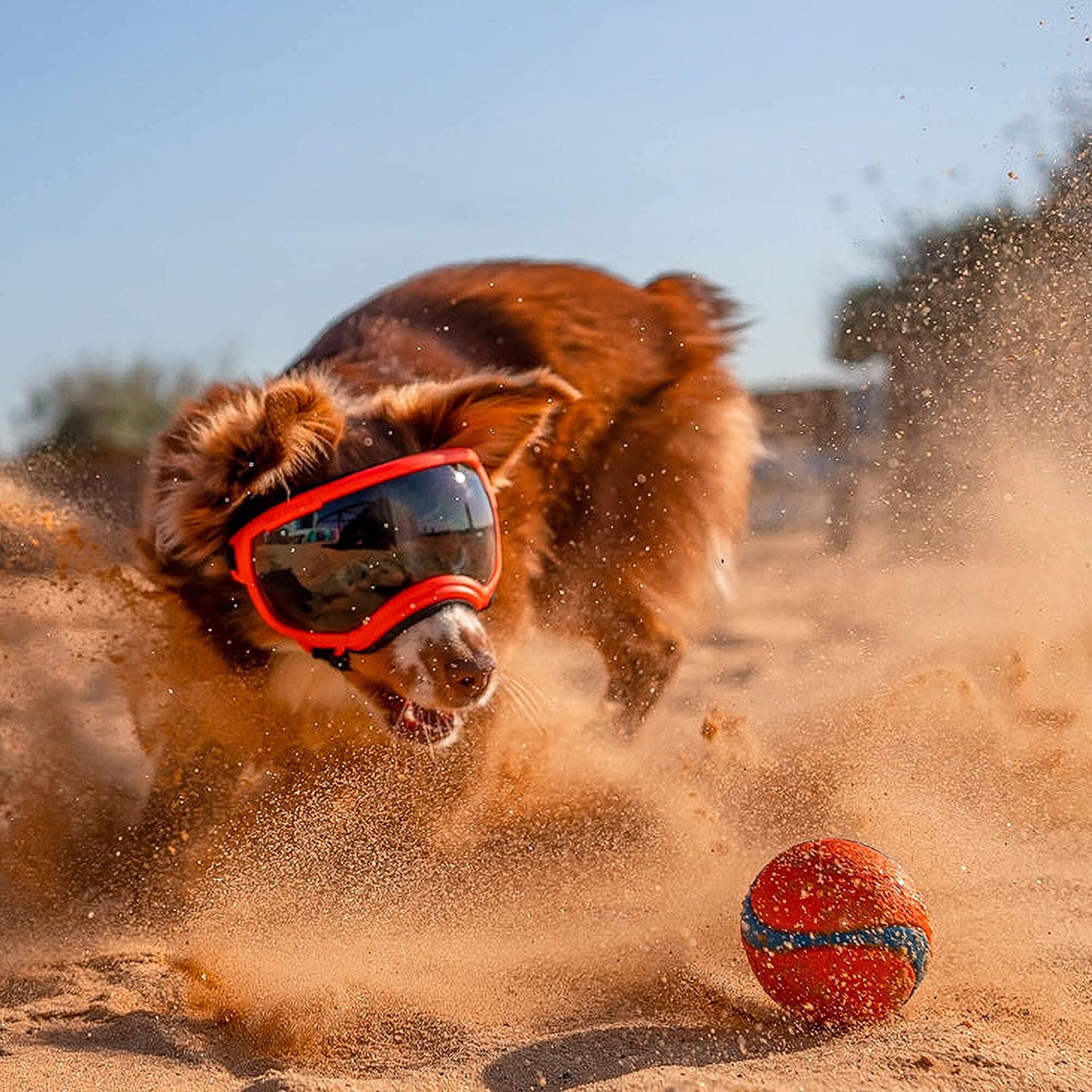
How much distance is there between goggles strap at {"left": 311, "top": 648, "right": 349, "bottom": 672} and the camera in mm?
4383

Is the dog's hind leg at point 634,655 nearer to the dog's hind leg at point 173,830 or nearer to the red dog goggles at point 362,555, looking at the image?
the red dog goggles at point 362,555

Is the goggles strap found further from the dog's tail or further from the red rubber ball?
the dog's tail

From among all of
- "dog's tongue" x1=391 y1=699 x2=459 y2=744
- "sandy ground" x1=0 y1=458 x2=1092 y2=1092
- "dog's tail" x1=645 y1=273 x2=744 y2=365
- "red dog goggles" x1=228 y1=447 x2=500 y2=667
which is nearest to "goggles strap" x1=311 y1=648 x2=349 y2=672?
"red dog goggles" x1=228 y1=447 x2=500 y2=667

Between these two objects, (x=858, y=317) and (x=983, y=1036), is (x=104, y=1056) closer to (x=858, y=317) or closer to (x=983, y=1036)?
(x=983, y=1036)

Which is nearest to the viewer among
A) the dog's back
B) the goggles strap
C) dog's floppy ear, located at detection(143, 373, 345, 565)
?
dog's floppy ear, located at detection(143, 373, 345, 565)

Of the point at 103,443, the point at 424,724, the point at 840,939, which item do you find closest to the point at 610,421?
the point at 424,724

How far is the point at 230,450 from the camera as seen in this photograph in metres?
4.18

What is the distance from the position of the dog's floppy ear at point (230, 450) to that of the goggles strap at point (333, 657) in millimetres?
471

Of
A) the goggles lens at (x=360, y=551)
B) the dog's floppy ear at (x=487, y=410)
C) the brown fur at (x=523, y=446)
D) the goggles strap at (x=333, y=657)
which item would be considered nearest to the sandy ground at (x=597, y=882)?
the brown fur at (x=523, y=446)

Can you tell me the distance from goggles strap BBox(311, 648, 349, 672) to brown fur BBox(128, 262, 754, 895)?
0.04 metres

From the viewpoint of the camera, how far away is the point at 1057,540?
650cm

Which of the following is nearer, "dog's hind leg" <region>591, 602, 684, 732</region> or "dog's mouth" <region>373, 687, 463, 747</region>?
"dog's mouth" <region>373, 687, 463, 747</region>

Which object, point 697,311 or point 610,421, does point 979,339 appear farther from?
point 610,421

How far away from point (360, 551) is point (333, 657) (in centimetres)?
43
